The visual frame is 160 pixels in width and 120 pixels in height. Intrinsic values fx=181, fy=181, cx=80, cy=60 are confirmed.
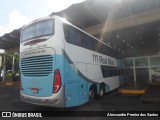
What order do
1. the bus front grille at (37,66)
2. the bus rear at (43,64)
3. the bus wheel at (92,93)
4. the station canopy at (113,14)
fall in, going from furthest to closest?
the station canopy at (113,14) → the bus wheel at (92,93) → the bus front grille at (37,66) → the bus rear at (43,64)

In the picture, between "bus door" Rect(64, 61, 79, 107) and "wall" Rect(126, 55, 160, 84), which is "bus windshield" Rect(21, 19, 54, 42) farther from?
"wall" Rect(126, 55, 160, 84)

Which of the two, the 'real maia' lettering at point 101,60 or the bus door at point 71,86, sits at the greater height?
the 'real maia' lettering at point 101,60

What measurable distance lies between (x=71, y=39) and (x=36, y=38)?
1.49 metres

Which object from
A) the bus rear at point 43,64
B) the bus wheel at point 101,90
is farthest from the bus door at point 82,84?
the bus wheel at point 101,90

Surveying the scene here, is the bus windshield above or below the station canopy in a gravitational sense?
below

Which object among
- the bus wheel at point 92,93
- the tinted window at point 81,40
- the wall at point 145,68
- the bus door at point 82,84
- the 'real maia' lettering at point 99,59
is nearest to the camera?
the tinted window at point 81,40

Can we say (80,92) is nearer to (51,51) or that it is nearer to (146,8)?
(51,51)

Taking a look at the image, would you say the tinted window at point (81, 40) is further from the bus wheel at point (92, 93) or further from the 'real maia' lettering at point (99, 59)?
the bus wheel at point (92, 93)

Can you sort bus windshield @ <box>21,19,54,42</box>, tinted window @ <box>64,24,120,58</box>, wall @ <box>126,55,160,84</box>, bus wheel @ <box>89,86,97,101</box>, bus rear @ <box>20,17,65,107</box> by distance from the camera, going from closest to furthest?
bus rear @ <box>20,17,65,107</box> → bus windshield @ <box>21,19,54,42</box> → tinted window @ <box>64,24,120,58</box> → bus wheel @ <box>89,86,97,101</box> → wall @ <box>126,55,160,84</box>

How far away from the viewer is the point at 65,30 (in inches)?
296

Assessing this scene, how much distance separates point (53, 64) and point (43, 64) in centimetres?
49

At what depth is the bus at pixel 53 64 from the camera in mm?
7020

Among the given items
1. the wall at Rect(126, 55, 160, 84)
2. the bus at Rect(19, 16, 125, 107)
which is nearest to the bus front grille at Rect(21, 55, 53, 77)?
the bus at Rect(19, 16, 125, 107)

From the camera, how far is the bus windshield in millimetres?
7453
